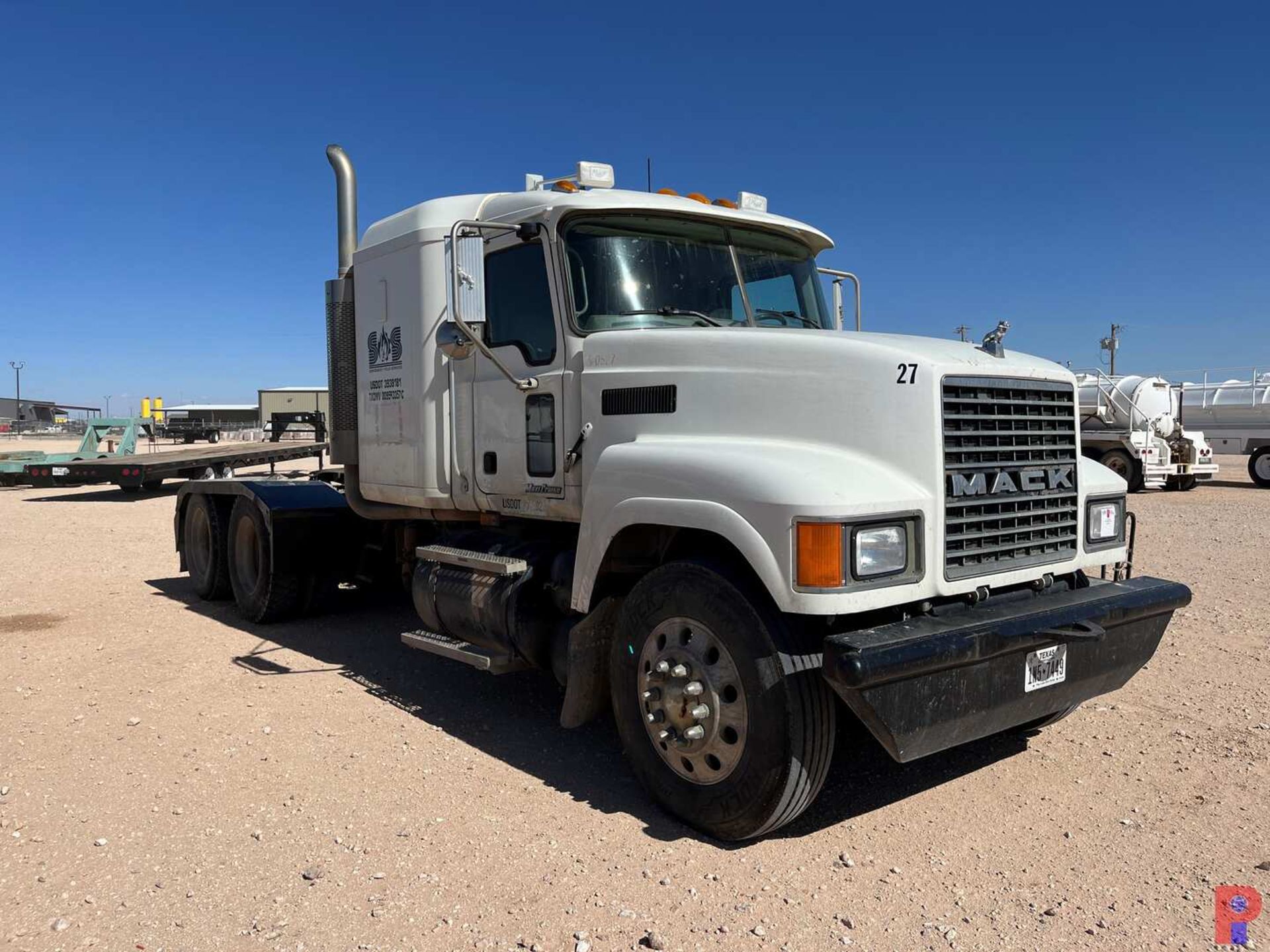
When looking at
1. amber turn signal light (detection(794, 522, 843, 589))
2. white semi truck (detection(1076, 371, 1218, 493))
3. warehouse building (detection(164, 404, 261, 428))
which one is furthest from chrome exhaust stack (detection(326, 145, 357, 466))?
warehouse building (detection(164, 404, 261, 428))

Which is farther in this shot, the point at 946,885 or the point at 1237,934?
the point at 946,885

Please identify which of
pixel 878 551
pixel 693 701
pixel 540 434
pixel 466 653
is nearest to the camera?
pixel 878 551

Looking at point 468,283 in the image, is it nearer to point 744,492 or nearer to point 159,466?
point 744,492

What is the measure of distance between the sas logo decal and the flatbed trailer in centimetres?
1298

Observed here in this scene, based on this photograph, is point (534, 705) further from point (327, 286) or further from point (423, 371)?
point (327, 286)

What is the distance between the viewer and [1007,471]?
4.16 meters

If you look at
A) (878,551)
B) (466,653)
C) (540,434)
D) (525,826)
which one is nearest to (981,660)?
(878,551)

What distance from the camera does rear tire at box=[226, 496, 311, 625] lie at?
26.1 feet

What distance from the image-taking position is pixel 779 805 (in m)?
3.76

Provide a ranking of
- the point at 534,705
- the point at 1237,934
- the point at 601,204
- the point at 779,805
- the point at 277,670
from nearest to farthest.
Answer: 1. the point at 1237,934
2. the point at 779,805
3. the point at 601,204
4. the point at 534,705
5. the point at 277,670


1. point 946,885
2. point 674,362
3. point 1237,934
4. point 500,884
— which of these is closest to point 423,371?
point 674,362

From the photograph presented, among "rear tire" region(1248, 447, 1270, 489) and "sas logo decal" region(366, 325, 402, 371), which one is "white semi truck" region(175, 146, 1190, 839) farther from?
"rear tire" region(1248, 447, 1270, 489)

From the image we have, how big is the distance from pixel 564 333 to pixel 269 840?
276cm

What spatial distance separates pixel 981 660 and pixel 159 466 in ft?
64.2
